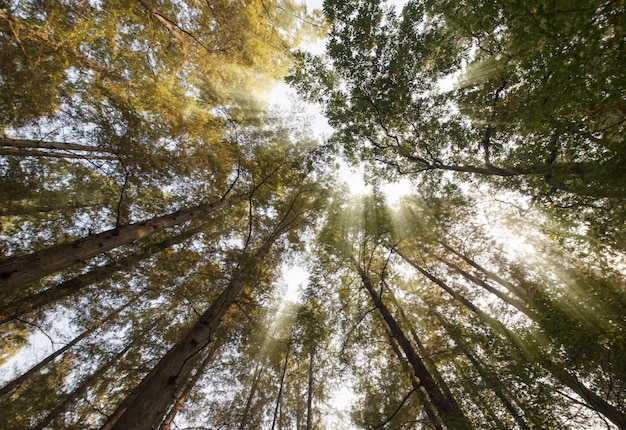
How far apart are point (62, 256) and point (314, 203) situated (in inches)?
238

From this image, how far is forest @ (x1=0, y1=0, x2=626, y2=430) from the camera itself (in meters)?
3.62

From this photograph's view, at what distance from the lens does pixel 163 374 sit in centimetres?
316

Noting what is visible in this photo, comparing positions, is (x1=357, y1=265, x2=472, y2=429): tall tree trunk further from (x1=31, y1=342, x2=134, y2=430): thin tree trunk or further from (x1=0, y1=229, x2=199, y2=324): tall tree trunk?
(x1=31, y1=342, x2=134, y2=430): thin tree trunk

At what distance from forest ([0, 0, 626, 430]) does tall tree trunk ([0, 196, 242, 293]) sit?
0.11ft

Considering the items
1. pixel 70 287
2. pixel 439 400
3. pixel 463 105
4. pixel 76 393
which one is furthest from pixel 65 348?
pixel 463 105

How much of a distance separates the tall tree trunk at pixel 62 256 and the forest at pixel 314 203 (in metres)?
0.03

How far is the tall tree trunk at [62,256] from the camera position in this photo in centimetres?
284

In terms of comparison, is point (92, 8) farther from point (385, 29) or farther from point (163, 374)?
point (163, 374)

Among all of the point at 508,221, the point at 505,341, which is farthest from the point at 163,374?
the point at 508,221

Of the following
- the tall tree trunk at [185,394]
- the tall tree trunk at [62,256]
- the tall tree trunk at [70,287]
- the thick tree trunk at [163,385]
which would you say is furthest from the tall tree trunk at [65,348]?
the thick tree trunk at [163,385]

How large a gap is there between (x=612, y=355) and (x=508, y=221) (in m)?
5.61

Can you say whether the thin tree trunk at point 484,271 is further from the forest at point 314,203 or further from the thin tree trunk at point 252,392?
the thin tree trunk at point 252,392

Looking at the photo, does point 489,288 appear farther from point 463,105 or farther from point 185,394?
point 185,394

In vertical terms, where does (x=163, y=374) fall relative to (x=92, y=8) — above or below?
below
